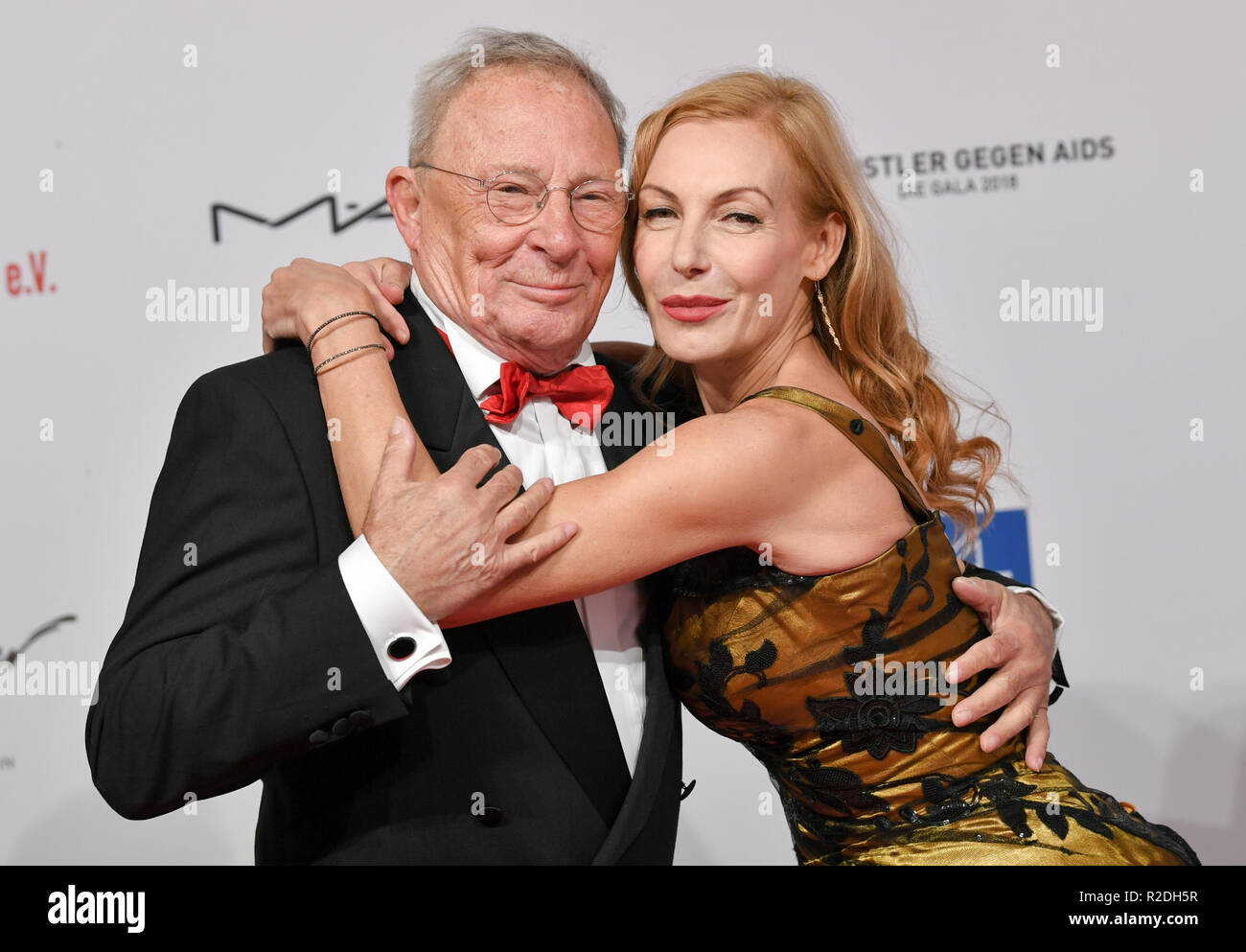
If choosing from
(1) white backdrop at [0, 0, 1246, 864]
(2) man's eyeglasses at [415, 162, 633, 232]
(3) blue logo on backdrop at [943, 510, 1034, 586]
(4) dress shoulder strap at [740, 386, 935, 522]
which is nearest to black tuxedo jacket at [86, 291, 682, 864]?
(2) man's eyeglasses at [415, 162, 633, 232]

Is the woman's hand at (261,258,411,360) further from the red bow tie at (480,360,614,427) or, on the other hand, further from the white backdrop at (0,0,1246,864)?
the white backdrop at (0,0,1246,864)

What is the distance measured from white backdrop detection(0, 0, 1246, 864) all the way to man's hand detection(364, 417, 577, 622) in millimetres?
2169

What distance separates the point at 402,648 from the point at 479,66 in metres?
1.13

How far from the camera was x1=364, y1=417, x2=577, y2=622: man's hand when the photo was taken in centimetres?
164

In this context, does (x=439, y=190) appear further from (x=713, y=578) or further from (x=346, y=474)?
(x=713, y=578)

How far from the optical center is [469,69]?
6.98 feet

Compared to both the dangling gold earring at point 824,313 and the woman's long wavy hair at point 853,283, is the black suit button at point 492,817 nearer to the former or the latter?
the woman's long wavy hair at point 853,283

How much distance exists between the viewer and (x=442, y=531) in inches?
65.4

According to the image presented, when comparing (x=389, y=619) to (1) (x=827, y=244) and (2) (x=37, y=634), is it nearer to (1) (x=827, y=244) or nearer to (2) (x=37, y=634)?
(1) (x=827, y=244)

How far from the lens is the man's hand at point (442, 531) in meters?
1.64

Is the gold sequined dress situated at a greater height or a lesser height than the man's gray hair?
lesser

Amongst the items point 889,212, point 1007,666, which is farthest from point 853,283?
point 889,212
